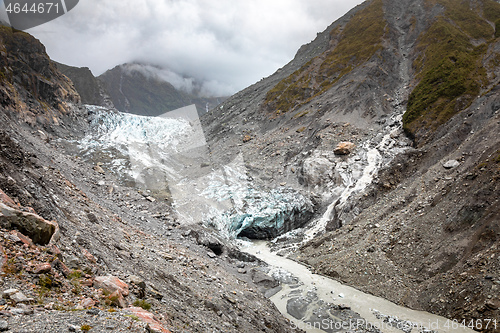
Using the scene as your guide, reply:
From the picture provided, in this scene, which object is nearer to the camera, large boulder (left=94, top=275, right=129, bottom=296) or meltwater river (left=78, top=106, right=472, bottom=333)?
large boulder (left=94, top=275, right=129, bottom=296)

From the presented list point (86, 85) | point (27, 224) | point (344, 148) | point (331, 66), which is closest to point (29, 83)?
point (27, 224)

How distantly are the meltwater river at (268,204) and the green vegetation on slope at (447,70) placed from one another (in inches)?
280

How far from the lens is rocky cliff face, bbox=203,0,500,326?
22.0 m

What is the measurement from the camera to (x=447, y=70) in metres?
54.0

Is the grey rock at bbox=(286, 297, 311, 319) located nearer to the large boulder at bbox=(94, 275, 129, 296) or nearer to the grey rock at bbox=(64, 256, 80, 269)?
the large boulder at bbox=(94, 275, 129, 296)

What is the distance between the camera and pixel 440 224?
2461 cm

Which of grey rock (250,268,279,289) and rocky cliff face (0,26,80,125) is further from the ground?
rocky cliff face (0,26,80,125)

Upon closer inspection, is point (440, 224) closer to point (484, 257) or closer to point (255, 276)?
point (484, 257)

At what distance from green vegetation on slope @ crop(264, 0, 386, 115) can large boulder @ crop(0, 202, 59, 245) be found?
71.4 m

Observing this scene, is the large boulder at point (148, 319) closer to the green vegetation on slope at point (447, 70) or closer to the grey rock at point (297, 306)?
the grey rock at point (297, 306)

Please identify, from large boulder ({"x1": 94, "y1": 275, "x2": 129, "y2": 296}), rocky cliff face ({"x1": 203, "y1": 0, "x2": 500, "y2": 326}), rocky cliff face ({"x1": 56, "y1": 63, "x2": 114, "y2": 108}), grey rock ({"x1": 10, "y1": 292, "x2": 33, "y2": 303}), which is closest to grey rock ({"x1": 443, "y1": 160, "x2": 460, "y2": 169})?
rocky cliff face ({"x1": 203, "y1": 0, "x2": 500, "y2": 326})

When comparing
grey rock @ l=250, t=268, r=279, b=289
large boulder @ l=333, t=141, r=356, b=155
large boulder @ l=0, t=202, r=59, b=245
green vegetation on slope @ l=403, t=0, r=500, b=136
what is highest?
green vegetation on slope @ l=403, t=0, r=500, b=136

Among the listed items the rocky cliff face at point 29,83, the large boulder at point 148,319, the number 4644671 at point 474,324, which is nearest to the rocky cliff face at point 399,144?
the number 4644671 at point 474,324

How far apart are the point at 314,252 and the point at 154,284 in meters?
23.1
